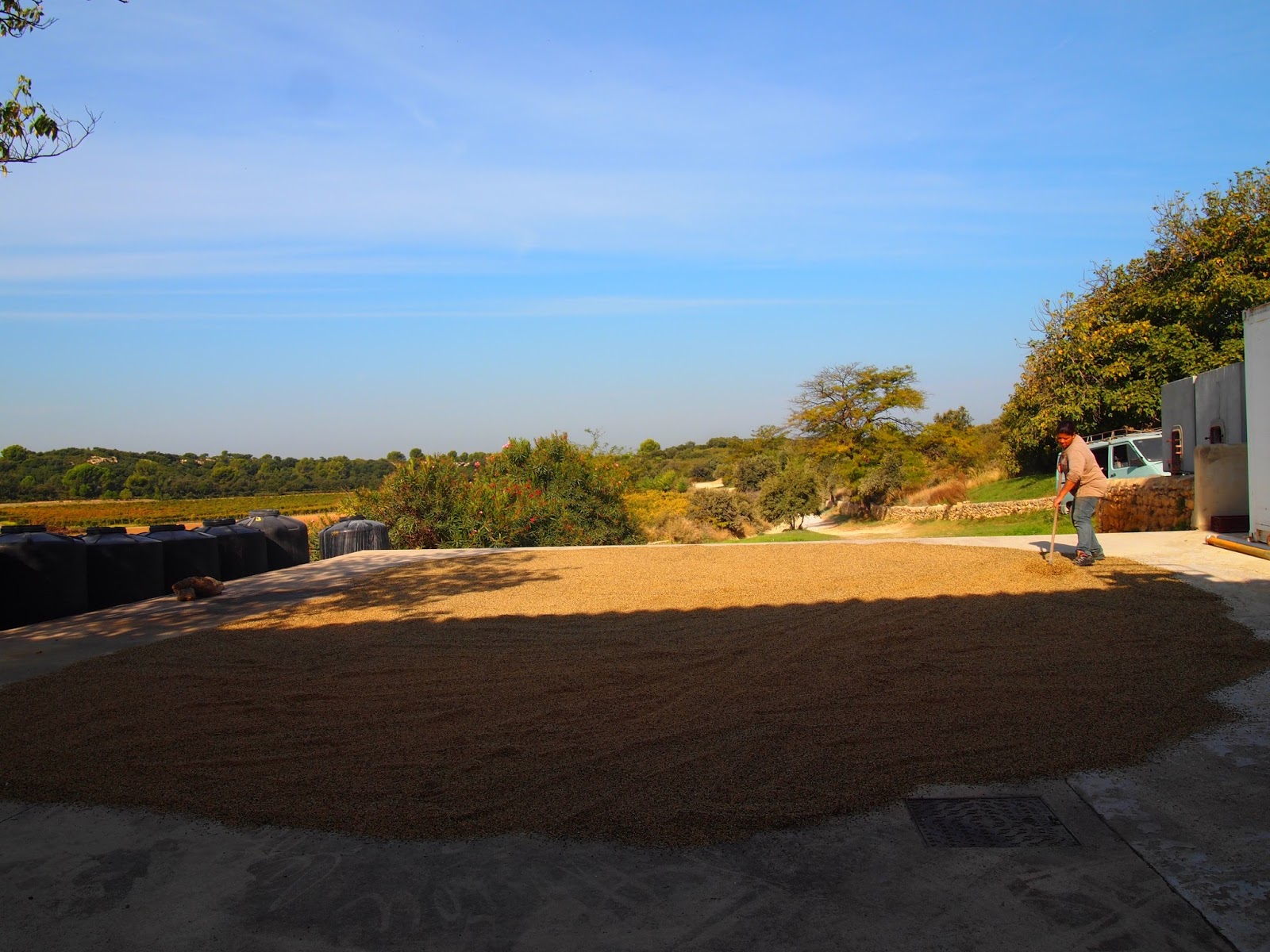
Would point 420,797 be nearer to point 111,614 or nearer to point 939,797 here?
point 939,797

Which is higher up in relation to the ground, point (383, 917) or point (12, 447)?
point (12, 447)

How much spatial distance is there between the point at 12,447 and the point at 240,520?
17460 mm

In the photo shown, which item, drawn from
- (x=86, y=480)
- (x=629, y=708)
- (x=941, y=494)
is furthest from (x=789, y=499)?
(x=629, y=708)

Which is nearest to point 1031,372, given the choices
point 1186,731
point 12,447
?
point 1186,731

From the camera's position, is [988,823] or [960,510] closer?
→ [988,823]

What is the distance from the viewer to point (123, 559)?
985 cm

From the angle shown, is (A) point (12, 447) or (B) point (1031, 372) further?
(B) point (1031, 372)

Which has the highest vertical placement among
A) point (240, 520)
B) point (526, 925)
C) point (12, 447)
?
point (12, 447)

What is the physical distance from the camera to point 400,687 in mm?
5965

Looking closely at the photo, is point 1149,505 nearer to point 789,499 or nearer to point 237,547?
point 237,547

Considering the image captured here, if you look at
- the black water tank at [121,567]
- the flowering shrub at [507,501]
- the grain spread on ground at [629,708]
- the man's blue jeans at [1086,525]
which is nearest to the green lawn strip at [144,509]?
the flowering shrub at [507,501]

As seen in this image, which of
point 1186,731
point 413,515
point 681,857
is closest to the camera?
point 681,857

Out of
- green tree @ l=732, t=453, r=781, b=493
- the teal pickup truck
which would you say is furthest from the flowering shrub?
green tree @ l=732, t=453, r=781, b=493

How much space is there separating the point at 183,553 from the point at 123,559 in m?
0.92
